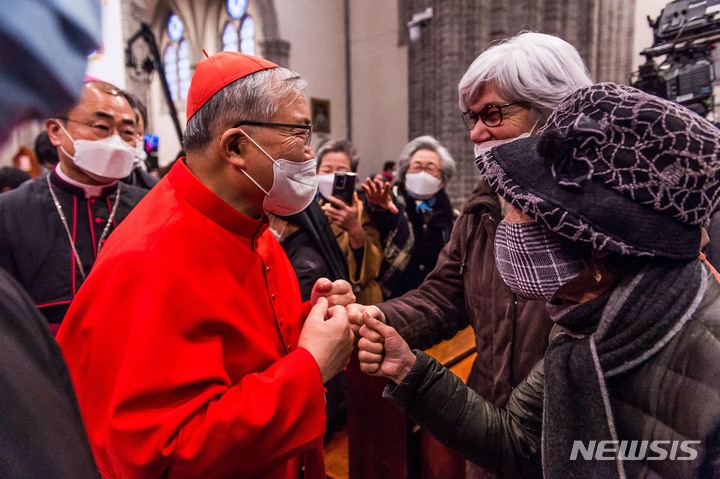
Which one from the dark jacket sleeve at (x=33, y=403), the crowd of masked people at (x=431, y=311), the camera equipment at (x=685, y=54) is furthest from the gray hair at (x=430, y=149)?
the dark jacket sleeve at (x=33, y=403)

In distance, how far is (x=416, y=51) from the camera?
1140 centimetres

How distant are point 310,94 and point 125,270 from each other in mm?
11450

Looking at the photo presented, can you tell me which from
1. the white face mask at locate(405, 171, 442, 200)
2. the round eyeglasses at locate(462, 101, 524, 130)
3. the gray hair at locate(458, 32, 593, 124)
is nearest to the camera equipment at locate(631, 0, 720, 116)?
the gray hair at locate(458, 32, 593, 124)

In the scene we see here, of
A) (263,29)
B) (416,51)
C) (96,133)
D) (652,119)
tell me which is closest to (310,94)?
(263,29)

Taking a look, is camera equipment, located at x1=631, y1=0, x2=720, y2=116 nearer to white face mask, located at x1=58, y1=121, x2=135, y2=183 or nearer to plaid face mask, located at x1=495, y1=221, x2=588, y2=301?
plaid face mask, located at x1=495, y1=221, x2=588, y2=301

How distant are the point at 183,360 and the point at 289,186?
577 millimetres

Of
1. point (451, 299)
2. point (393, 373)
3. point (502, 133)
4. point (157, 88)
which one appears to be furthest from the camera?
point (157, 88)

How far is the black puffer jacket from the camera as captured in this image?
2.55 ft

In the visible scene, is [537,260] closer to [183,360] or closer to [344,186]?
[183,360]

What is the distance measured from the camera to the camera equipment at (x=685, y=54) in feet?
6.86

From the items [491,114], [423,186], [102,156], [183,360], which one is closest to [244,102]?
[183,360]

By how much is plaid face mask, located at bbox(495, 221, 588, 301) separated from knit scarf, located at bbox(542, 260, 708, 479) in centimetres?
7

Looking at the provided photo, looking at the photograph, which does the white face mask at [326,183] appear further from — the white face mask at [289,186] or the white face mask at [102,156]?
the white face mask at [289,186]

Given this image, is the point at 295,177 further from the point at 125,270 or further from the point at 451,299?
the point at 451,299
